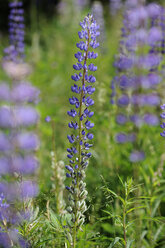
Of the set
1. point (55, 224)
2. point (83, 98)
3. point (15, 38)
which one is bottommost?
point (55, 224)

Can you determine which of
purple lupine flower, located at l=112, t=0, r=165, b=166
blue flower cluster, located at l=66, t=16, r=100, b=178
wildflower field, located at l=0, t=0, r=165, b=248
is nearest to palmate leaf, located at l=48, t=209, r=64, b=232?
wildflower field, located at l=0, t=0, r=165, b=248

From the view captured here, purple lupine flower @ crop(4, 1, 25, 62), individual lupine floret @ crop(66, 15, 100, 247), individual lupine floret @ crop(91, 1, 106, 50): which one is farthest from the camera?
purple lupine flower @ crop(4, 1, 25, 62)

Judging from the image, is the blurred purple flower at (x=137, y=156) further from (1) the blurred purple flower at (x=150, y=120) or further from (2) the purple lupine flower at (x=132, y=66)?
(1) the blurred purple flower at (x=150, y=120)

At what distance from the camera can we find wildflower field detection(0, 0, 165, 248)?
1.43 m

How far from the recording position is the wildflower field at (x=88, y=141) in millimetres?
1433

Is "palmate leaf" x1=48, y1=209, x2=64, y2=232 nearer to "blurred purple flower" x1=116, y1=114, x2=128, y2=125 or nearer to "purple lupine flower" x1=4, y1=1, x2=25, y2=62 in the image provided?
"blurred purple flower" x1=116, y1=114, x2=128, y2=125

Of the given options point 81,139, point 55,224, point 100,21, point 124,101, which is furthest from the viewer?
point 100,21

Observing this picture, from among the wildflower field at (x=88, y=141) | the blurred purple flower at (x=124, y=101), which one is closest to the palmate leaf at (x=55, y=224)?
the wildflower field at (x=88, y=141)

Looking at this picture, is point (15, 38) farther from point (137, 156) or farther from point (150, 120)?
point (137, 156)

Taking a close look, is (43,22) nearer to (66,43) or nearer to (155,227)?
(66,43)

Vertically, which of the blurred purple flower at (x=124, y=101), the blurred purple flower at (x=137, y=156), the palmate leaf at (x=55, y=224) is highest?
the blurred purple flower at (x=124, y=101)

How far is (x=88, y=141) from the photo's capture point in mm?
1583

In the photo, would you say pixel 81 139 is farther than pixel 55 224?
No

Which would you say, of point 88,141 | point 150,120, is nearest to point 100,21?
point 150,120
